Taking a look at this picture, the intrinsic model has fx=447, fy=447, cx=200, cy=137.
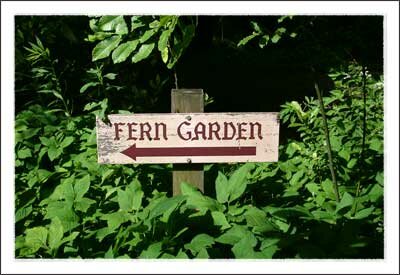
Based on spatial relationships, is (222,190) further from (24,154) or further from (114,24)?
(24,154)

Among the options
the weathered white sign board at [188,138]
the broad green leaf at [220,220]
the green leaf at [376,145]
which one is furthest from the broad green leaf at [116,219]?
the green leaf at [376,145]

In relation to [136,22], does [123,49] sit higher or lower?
lower

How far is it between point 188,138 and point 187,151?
55mm

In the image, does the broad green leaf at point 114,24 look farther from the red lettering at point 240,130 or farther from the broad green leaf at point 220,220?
the broad green leaf at point 220,220

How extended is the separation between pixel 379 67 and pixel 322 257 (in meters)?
1.16

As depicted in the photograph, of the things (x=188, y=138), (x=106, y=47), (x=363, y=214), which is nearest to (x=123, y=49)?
(x=106, y=47)

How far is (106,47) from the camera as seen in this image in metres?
1.66

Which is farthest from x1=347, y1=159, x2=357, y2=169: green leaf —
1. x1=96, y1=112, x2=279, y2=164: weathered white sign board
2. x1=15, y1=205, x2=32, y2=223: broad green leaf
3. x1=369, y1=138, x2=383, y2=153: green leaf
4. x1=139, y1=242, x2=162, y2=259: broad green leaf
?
x1=15, y1=205, x2=32, y2=223: broad green leaf

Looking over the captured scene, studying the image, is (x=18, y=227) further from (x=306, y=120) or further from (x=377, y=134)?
(x=377, y=134)

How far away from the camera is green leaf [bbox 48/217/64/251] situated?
156cm

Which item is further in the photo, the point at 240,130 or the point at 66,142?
the point at 66,142

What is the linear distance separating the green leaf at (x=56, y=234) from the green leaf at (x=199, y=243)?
45 centimetres

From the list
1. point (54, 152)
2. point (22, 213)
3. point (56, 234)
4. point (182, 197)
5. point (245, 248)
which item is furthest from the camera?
point (54, 152)

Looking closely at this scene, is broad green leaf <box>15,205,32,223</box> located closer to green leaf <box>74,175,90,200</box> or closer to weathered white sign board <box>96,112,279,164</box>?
green leaf <box>74,175,90,200</box>
